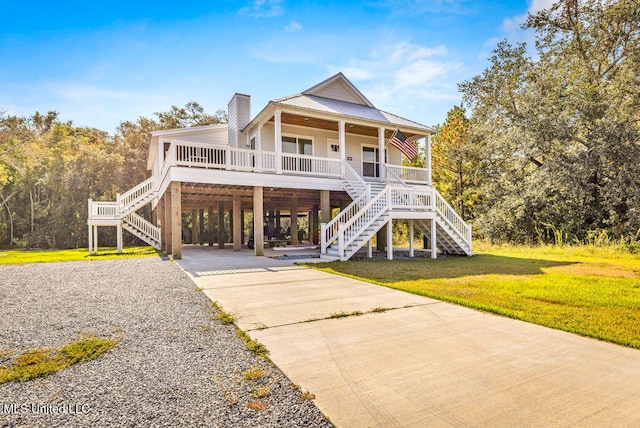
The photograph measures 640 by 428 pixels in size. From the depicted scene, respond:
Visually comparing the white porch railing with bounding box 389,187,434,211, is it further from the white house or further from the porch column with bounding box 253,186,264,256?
the porch column with bounding box 253,186,264,256

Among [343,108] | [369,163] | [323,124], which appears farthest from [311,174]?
[369,163]

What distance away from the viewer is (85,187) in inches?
1060

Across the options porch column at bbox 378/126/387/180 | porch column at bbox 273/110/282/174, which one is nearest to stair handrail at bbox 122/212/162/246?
porch column at bbox 273/110/282/174

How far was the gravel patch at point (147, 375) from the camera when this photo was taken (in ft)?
7.22

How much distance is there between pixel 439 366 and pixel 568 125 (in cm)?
1905

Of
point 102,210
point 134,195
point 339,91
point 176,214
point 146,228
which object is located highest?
point 339,91

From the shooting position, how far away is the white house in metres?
11.5

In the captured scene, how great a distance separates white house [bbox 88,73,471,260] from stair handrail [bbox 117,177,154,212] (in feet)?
0.17

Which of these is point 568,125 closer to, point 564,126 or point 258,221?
point 564,126

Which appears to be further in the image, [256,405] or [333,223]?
[333,223]

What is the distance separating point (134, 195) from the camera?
18.2 meters

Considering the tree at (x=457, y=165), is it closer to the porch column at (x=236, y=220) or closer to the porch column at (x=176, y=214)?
the porch column at (x=236, y=220)

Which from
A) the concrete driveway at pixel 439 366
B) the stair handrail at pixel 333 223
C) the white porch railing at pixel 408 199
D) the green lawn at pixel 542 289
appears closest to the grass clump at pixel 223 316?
the concrete driveway at pixel 439 366

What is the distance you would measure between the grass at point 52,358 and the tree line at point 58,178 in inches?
1083
